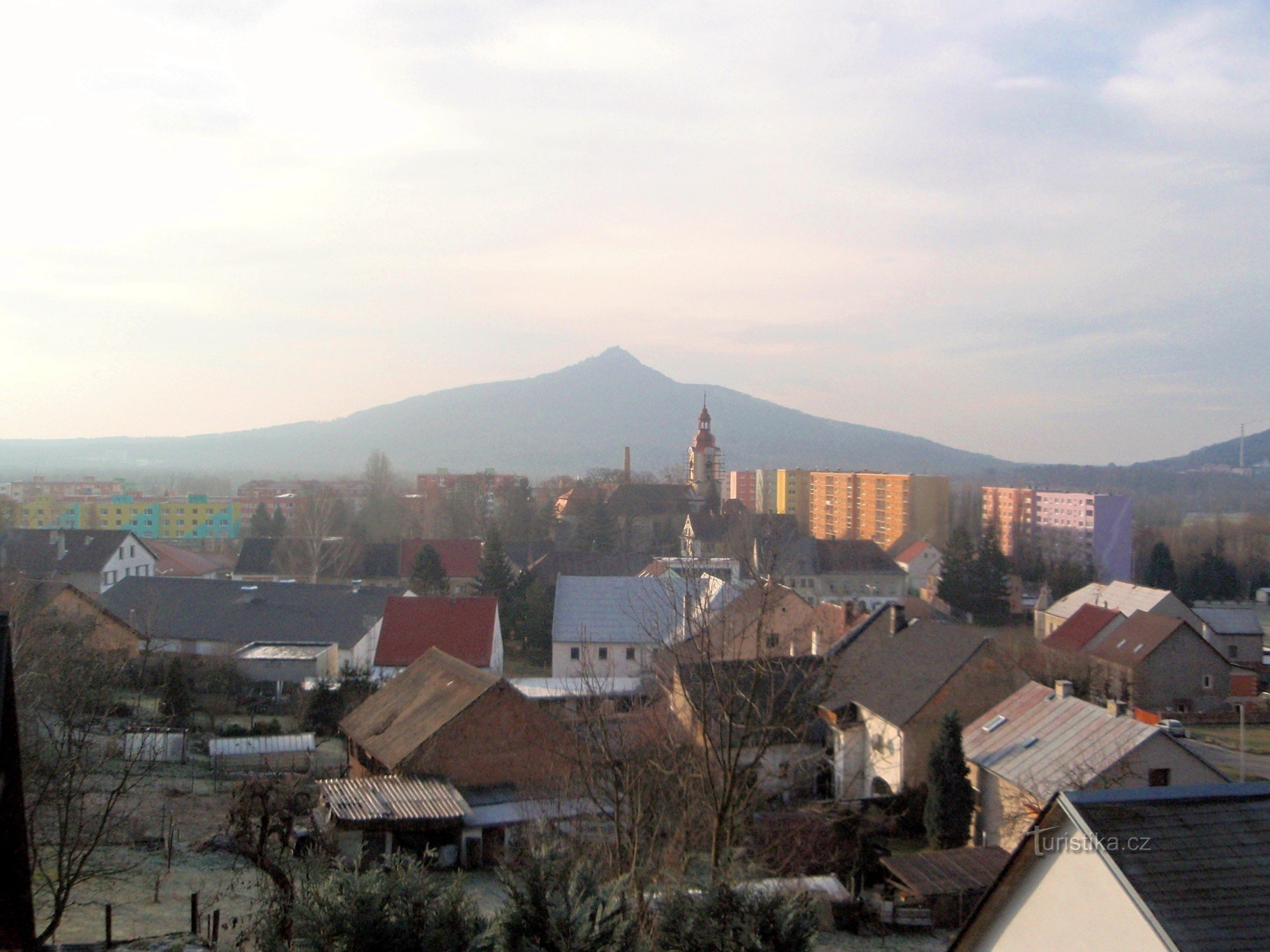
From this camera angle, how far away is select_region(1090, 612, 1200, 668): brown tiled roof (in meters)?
32.8

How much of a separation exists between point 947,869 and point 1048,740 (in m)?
3.67

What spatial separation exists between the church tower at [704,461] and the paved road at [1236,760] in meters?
58.3

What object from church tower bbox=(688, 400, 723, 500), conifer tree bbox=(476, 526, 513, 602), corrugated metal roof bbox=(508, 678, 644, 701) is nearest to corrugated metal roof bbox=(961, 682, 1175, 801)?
corrugated metal roof bbox=(508, 678, 644, 701)

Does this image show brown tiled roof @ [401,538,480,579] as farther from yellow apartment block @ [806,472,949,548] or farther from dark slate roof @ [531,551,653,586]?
yellow apartment block @ [806,472,949,548]

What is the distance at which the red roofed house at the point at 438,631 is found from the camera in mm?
29484

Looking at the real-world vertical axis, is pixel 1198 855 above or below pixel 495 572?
above

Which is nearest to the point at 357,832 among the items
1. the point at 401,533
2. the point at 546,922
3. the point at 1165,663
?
the point at 546,922

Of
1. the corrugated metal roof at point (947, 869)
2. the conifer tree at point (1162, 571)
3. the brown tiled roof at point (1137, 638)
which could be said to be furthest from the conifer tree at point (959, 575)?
the corrugated metal roof at point (947, 869)

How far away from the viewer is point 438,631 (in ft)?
98.3

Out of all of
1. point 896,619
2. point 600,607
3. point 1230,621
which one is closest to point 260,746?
point 600,607

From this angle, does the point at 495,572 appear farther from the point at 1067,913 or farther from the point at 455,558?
the point at 1067,913

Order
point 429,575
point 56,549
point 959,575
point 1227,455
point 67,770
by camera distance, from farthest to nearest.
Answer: point 1227,455 → point 959,575 → point 56,549 → point 429,575 → point 67,770

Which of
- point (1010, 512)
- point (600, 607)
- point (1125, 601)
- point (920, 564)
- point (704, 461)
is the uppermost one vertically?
point (704, 461)

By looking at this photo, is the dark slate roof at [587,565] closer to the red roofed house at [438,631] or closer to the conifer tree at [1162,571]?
the red roofed house at [438,631]
